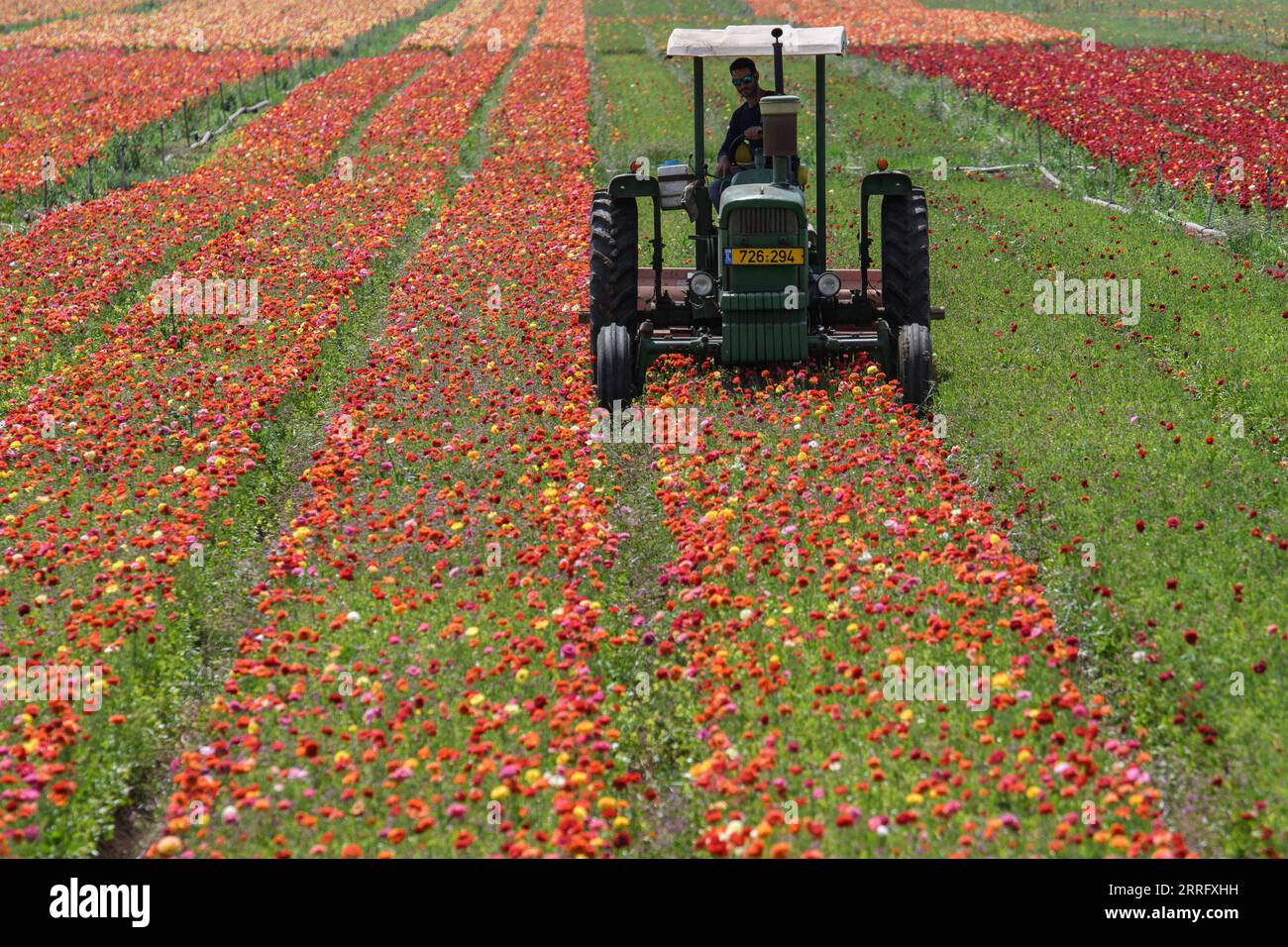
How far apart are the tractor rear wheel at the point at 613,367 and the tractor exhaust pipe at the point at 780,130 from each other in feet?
6.59

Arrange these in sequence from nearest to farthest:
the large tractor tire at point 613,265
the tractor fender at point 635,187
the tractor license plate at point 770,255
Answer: the tractor license plate at point 770,255
the tractor fender at point 635,187
the large tractor tire at point 613,265

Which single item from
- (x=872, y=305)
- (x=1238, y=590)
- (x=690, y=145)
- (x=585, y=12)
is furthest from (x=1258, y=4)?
(x=1238, y=590)

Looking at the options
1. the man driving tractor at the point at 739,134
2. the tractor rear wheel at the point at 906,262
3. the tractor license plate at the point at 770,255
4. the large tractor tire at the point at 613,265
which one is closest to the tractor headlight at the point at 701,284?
the tractor license plate at the point at 770,255

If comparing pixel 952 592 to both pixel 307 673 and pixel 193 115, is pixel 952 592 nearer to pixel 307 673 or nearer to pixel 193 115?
pixel 307 673

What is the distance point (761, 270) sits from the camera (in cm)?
1335

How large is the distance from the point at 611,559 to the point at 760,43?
549cm

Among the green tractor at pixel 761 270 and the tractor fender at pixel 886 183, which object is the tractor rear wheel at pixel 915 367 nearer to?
the green tractor at pixel 761 270

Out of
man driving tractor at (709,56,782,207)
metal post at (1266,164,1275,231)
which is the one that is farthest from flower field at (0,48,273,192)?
metal post at (1266,164,1275,231)

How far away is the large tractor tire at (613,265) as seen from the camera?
14117 mm

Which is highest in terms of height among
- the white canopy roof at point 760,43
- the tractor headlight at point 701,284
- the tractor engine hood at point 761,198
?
the white canopy roof at point 760,43

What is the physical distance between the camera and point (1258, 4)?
6134 cm

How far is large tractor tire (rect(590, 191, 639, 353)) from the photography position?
1412 cm

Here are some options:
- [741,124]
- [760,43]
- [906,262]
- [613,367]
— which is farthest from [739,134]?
[613,367]

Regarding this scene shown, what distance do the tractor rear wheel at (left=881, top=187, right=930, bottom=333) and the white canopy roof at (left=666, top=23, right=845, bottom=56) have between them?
1690mm
